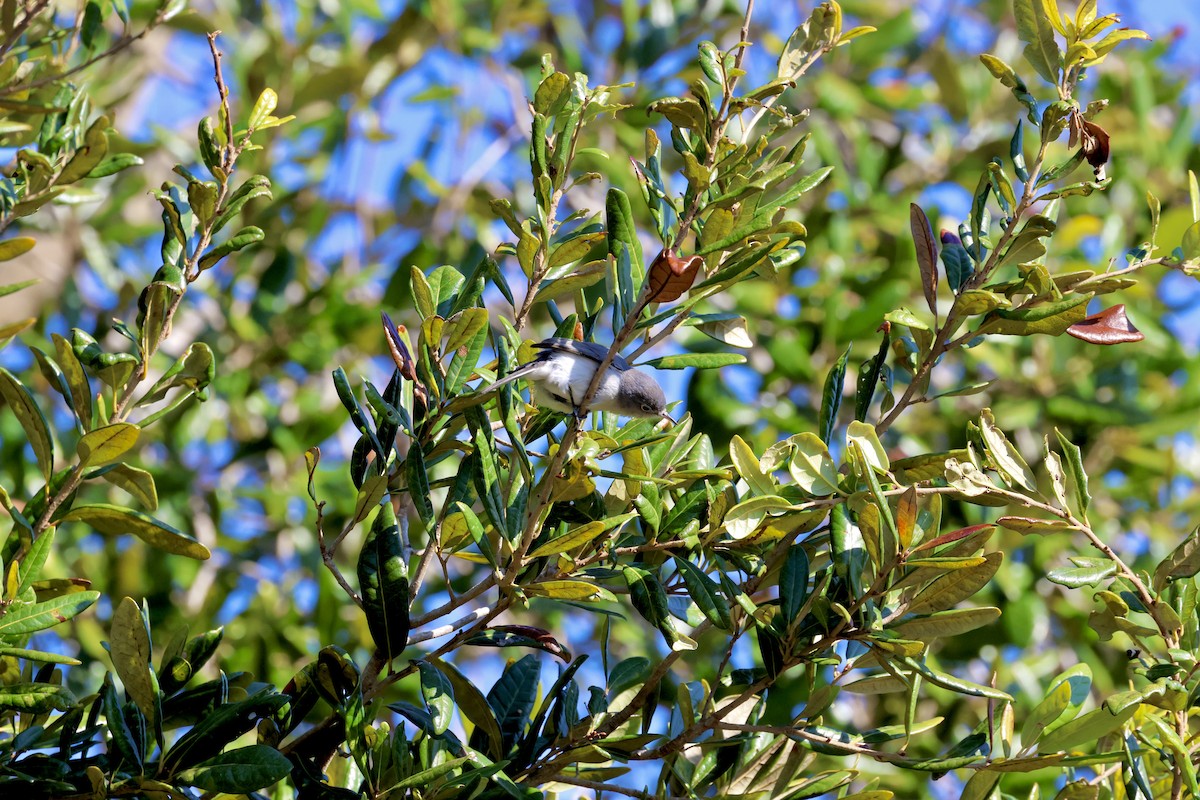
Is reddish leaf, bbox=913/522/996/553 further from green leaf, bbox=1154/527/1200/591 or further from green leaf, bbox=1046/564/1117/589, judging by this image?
green leaf, bbox=1154/527/1200/591

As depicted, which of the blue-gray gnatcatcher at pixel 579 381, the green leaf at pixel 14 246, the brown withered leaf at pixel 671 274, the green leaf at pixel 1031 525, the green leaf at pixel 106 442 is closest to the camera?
the brown withered leaf at pixel 671 274

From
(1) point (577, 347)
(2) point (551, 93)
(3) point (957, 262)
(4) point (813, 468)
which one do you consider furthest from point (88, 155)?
(3) point (957, 262)

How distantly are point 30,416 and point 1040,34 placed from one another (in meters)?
1.63

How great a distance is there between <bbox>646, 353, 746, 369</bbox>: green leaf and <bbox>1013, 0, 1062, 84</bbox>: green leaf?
63 centimetres

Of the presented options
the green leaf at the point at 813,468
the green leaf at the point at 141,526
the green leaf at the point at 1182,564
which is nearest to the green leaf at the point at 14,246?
the green leaf at the point at 141,526

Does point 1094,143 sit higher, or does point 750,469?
point 1094,143

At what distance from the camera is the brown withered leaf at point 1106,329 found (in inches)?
67.4

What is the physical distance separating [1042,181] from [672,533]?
0.75m

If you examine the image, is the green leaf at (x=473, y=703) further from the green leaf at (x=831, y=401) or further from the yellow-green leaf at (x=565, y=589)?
the green leaf at (x=831, y=401)

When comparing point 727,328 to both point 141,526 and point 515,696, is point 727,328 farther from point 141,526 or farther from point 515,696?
point 141,526

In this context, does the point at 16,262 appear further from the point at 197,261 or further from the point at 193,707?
the point at 193,707

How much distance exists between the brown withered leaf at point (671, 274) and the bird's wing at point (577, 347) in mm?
420

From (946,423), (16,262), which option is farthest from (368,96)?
(946,423)

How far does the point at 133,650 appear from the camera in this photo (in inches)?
63.4
